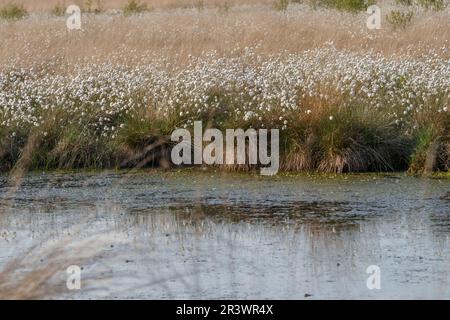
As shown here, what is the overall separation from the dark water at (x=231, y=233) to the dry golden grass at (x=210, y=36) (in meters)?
5.66

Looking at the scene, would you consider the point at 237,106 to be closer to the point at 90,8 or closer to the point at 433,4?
the point at 433,4

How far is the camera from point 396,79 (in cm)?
1489

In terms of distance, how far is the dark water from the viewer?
8242 mm

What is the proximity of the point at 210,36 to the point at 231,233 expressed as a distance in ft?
38.7

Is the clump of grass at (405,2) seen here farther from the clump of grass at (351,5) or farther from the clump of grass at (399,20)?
the clump of grass at (399,20)

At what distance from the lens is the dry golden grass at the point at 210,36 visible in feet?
61.8

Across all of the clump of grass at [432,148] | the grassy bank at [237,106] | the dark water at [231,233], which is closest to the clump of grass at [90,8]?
the grassy bank at [237,106]

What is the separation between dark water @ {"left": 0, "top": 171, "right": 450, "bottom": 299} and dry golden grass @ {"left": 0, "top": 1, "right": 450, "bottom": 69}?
5664mm

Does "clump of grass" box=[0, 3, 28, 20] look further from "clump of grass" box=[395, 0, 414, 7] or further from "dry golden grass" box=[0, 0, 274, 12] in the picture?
"clump of grass" box=[395, 0, 414, 7]

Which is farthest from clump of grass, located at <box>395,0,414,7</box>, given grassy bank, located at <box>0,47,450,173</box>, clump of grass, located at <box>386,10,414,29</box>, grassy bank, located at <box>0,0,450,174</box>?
grassy bank, located at <box>0,47,450,173</box>

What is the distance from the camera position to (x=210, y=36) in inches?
846
